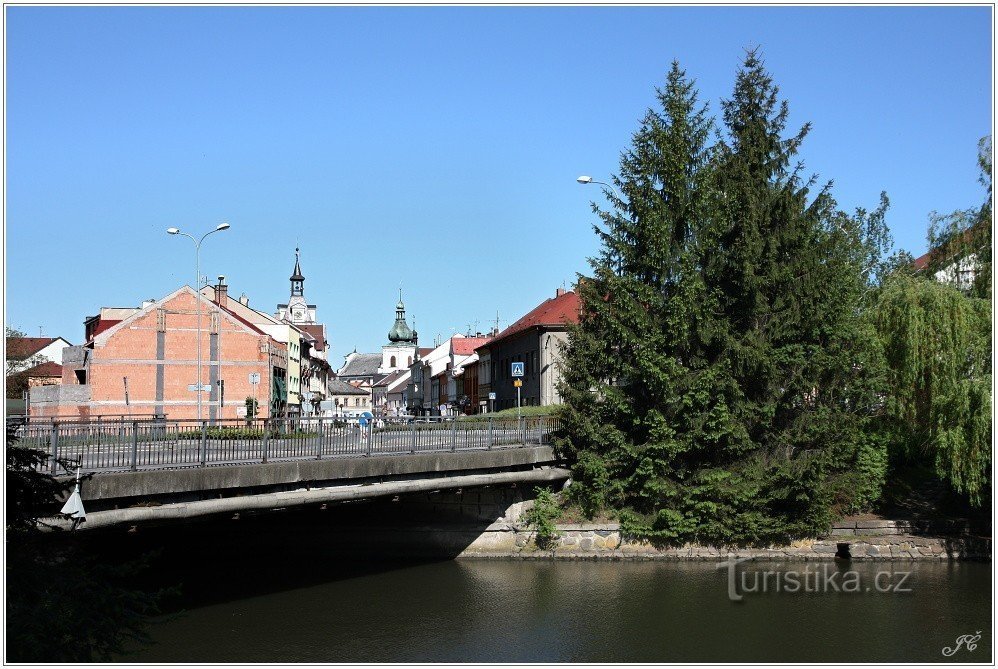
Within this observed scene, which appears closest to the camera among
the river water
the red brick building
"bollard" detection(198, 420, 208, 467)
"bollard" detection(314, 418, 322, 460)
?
the river water

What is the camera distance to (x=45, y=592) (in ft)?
32.9

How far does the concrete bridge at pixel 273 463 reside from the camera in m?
16.2

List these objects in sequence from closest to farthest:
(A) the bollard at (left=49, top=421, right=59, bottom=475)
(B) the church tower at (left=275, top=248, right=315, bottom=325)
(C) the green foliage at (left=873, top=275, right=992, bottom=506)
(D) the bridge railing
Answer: (A) the bollard at (left=49, top=421, right=59, bottom=475)
(D) the bridge railing
(C) the green foliage at (left=873, top=275, right=992, bottom=506)
(B) the church tower at (left=275, top=248, right=315, bottom=325)

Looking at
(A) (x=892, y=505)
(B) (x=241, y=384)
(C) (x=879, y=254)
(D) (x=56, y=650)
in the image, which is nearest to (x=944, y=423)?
(A) (x=892, y=505)

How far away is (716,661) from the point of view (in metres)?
16.7

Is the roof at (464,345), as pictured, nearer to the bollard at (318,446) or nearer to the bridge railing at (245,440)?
the bridge railing at (245,440)

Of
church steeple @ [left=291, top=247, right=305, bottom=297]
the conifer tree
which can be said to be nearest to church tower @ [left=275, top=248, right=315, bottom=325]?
church steeple @ [left=291, top=247, right=305, bottom=297]

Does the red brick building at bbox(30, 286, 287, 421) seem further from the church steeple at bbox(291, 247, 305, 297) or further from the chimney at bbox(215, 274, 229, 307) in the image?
the church steeple at bbox(291, 247, 305, 297)

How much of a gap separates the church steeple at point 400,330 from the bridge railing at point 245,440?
171 metres

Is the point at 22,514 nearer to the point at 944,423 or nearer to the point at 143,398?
the point at 944,423

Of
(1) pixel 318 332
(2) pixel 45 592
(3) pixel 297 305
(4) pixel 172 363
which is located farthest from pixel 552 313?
(3) pixel 297 305

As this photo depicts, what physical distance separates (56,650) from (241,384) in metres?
46.8

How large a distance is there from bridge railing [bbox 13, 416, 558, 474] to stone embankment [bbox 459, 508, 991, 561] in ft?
9.19

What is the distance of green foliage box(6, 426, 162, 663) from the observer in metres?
9.43
